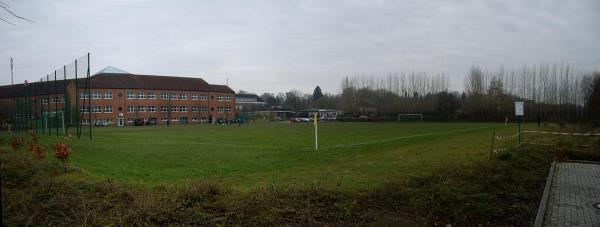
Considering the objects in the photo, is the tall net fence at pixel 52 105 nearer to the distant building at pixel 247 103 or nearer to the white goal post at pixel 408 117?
the white goal post at pixel 408 117

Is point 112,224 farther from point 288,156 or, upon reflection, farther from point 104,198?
point 288,156

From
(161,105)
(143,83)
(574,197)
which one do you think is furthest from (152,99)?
(574,197)

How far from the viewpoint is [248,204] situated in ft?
22.3

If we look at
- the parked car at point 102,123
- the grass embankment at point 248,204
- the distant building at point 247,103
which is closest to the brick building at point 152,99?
the parked car at point 102,123

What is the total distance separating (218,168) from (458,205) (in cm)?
966

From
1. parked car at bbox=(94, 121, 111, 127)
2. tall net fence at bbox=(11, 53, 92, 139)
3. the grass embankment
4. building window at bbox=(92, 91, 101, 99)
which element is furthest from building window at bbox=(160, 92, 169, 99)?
the grass embankment

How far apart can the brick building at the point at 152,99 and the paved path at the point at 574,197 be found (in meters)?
84.7

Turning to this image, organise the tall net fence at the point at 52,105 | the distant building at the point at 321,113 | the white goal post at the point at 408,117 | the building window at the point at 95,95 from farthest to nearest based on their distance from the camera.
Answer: the distant building at the point at 321,113 < the white goal post at the point at 408,117 < the building window at the point at 95,95 < the tall net fence at the point at 52,105

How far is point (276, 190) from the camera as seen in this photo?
311 inches

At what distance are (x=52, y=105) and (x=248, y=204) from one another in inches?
1853

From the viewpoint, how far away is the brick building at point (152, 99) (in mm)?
95125

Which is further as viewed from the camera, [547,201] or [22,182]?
[547,201]

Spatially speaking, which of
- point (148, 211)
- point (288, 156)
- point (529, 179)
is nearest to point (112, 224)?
point (148, 211)

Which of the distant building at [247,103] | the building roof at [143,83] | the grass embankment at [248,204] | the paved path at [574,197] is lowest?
the paved path at [574,197]
